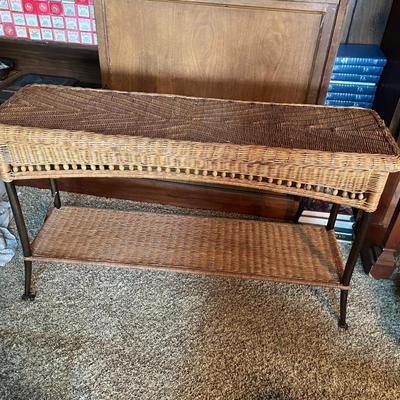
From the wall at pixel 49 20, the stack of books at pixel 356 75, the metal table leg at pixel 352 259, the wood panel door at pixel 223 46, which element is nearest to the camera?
the metal table leg at pixel 352 259

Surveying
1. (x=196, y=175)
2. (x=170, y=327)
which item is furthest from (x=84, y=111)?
(x=170, y=327)

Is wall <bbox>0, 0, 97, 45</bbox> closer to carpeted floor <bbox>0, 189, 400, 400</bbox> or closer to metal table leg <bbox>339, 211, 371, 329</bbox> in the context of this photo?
carpeted floor <bbox>0, 189, 400, 400</bbox>

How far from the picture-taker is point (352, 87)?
1.34 meters

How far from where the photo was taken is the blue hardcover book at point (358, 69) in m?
1.29

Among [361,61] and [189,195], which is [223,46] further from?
[189,195]

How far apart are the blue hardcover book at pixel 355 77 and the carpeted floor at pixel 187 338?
657 millimetres

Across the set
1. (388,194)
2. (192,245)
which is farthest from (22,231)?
(388,194)

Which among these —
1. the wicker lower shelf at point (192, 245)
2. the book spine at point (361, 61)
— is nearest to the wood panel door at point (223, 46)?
the book spine at point (361, 61)

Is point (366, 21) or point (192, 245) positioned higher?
point (366, 21)

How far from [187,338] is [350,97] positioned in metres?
0.96

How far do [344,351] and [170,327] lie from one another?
50cm

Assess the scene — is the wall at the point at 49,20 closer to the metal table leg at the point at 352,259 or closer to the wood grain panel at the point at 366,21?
the wood grain panel at the point at 366,21

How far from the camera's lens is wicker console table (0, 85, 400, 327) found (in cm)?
89

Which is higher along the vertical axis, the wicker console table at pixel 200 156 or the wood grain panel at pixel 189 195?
the wicker console table at pixel 200 156
